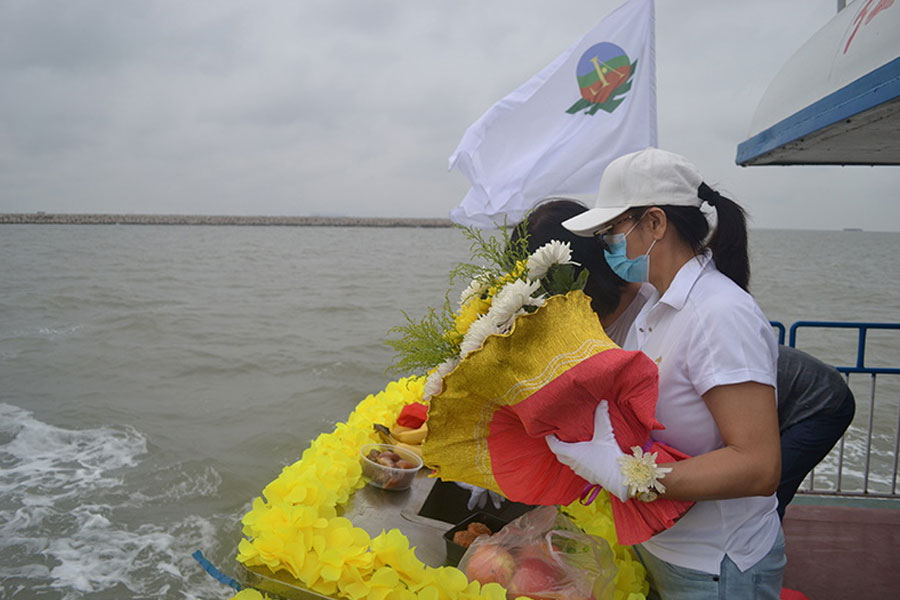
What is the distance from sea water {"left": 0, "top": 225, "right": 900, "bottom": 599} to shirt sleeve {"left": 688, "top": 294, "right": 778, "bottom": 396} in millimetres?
823

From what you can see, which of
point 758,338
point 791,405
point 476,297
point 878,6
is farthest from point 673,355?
point 878,6

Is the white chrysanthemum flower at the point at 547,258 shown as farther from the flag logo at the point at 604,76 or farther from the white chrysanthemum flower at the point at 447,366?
the flag logo at the point at 604,76

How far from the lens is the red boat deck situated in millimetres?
3154

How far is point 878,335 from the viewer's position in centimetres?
1375

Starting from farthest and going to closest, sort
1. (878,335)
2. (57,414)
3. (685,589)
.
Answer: (878,335) → (57,414) → (685,589)

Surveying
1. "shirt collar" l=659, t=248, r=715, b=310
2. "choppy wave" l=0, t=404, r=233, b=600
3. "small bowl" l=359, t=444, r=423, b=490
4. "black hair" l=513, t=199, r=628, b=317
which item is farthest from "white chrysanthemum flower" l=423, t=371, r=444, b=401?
"choppy wave" l=0, t=404, r=233, b=600

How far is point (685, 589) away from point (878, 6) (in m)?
2.36

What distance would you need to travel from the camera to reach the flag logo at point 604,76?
5.25 metres

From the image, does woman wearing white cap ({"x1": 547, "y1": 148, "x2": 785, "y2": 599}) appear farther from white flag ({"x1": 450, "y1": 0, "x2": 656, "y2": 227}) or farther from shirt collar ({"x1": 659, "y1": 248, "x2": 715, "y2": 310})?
white flag ({"x1": 450, "y1": 0, "x2": 656, "y2": 227})

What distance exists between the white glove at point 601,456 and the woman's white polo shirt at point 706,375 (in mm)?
189

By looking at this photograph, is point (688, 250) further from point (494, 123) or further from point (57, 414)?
point (57, 414)

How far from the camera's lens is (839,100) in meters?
2.37

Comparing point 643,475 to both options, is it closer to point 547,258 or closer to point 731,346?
point 731,346

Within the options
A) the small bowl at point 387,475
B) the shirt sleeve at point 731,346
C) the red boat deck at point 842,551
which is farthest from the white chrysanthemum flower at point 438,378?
the red boat deck at point 842,551
